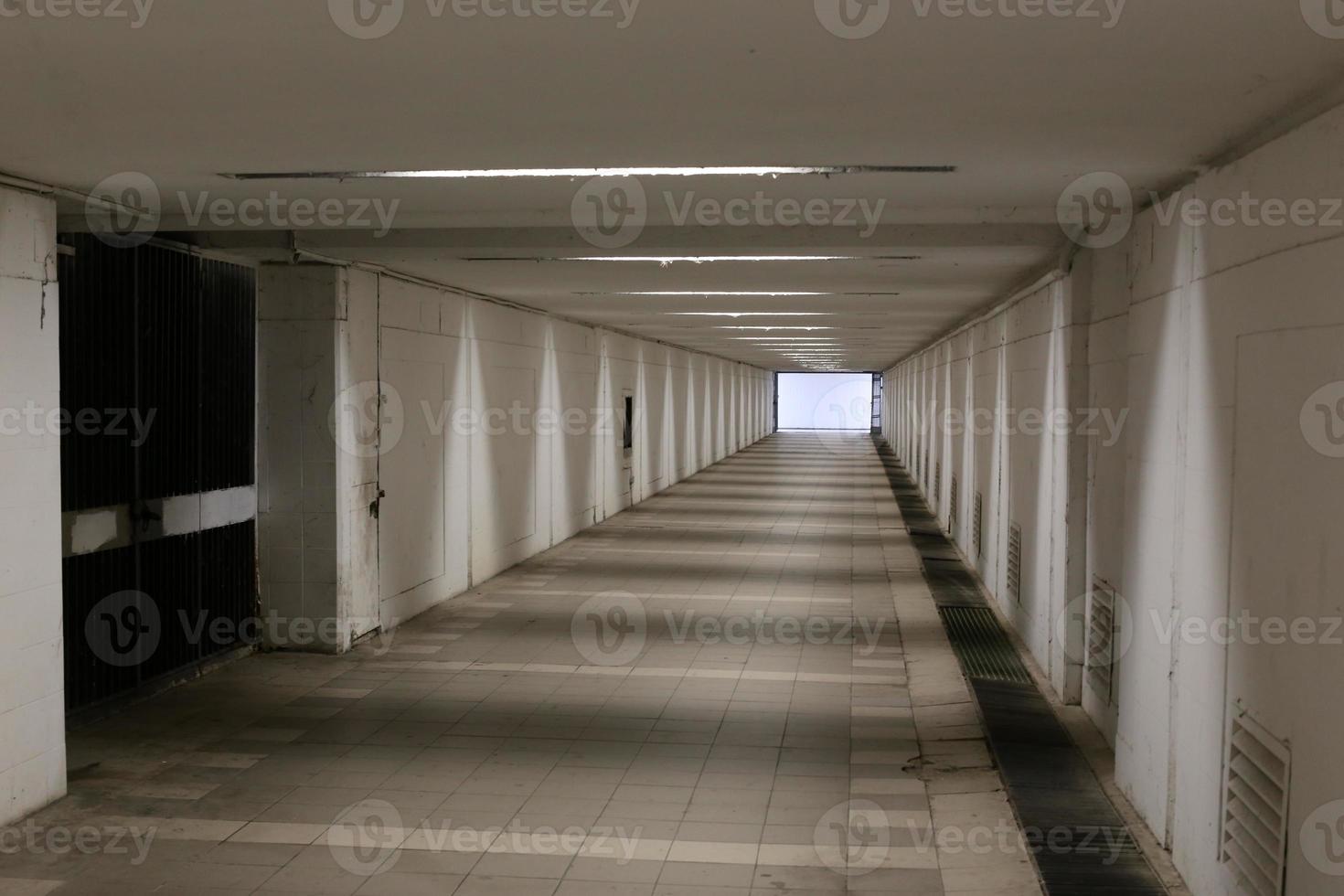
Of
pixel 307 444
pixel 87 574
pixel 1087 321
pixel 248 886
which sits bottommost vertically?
pixel 248 886

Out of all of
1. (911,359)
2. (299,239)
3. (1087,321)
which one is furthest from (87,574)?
(911,359)

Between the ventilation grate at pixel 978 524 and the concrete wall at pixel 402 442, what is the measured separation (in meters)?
5.15

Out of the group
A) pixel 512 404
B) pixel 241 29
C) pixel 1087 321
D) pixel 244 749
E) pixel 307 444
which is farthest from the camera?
pixel 512 404

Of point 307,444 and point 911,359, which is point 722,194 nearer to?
point 307,444

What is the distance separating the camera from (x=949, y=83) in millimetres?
3754

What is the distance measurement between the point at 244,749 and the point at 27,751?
1.24 metres

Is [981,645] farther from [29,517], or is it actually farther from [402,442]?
[29,517]

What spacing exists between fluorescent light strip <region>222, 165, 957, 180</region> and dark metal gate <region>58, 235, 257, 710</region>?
2.02 meters

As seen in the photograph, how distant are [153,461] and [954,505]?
10.9 m

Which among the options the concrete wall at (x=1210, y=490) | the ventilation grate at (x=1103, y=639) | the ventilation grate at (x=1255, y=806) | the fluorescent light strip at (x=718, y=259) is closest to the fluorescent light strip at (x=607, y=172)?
the concrete wall at (x=1210, y=490)

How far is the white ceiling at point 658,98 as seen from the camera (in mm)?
3205

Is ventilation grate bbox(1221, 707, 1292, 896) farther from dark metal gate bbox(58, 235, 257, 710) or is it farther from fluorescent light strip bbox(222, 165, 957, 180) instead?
dark metal gate bbox(58, 235, 257, 710)

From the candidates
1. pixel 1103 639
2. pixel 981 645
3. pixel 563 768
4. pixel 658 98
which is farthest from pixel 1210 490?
pixel 981 645

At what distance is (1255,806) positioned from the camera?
388 cm
